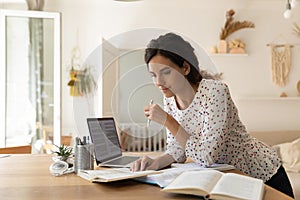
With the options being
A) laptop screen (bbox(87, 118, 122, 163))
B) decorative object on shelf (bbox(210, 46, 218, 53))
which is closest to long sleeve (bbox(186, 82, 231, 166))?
laptop screen (bbox(87, 118, 122, 163))

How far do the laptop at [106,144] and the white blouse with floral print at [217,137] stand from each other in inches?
8.4

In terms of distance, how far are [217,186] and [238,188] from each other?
5 cm

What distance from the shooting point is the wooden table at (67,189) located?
0.99 meters

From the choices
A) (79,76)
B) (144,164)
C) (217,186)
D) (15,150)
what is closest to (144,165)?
(144,164)

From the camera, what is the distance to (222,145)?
4.38ft

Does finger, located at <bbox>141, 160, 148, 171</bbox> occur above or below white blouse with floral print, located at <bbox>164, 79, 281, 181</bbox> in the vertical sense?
below

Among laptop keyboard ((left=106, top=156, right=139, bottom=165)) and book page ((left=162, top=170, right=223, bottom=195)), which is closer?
book page ((left=162, top=170, right=223, bottom=195))

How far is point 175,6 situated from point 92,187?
10.6 ft

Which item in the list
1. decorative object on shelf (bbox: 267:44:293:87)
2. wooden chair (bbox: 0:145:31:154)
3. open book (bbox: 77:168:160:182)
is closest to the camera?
open book (bbox: 77:168:160:182)

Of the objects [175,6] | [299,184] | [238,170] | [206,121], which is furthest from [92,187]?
[175,6]

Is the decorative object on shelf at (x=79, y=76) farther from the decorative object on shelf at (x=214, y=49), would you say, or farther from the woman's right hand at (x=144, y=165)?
the woman's right hand at (x=144, y=165)

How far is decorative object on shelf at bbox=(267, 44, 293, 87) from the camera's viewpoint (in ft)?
13.4

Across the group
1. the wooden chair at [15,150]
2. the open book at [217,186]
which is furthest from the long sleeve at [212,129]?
the wooden chair at [15,150]

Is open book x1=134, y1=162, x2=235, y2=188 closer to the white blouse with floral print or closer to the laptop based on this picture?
the white blouse with floral print
